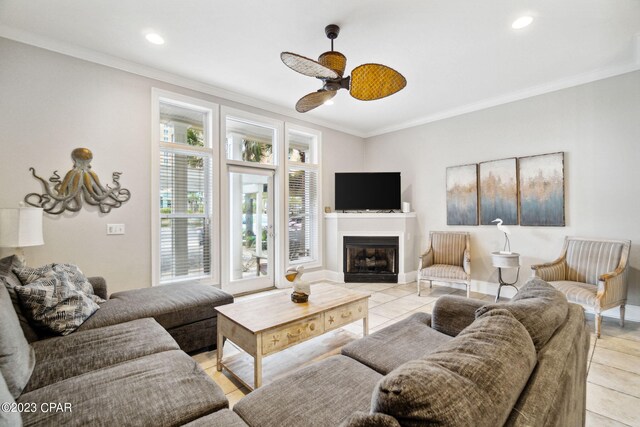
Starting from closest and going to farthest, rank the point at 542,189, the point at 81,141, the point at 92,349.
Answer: the point at 92,349, the point at 81,141, the point at 542,189

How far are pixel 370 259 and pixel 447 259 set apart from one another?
1374 mm

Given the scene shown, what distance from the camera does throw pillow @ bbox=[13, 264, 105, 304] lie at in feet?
6.63

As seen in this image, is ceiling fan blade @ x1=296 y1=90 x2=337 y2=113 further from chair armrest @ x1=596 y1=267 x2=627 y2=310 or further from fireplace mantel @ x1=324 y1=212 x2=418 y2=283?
chair armrest @ x1=596 y1=267 x2=627 y2=310

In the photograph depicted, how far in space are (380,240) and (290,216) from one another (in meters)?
1.71

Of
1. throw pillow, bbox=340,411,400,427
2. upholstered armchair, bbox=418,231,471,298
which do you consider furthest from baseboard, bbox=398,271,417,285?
throw pillow, bbox=340,411,400,427

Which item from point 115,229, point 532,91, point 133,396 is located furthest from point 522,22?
point 115,229

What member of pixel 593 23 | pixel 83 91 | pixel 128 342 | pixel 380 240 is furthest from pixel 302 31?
pixel 380 240

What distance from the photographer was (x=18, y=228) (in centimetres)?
240

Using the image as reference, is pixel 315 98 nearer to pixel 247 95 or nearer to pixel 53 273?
pixel 247 95

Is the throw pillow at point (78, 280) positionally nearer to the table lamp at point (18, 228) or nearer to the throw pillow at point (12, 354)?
the table lamp at point (18, 228)

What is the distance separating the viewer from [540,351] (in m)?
1.02

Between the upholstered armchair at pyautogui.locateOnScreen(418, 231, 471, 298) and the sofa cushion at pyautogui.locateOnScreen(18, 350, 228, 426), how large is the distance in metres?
3.67

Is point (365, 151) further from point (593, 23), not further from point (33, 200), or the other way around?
point (33, 200)

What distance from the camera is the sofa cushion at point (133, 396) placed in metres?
1.15
